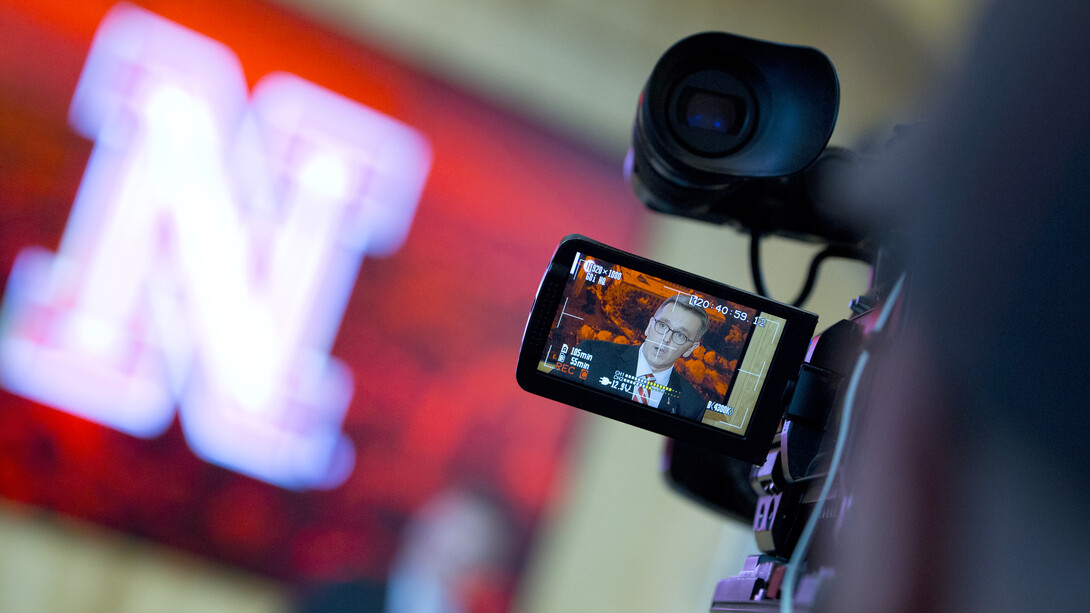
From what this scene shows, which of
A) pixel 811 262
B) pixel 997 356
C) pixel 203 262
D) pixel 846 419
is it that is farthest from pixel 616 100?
pixel 997 356

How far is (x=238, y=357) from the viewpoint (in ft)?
8.11

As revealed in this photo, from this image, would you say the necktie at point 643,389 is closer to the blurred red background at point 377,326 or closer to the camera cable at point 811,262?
the camera cable at point 811,262

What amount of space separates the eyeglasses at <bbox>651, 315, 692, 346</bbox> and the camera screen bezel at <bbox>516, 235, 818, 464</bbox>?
1.5 inches

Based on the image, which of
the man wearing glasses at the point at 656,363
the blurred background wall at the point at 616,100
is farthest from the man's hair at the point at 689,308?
the blurred background wall at the point at 616,100

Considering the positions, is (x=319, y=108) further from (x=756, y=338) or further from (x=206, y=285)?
(x=756, y=338)

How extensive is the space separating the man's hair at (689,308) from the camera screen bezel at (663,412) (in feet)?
0.05

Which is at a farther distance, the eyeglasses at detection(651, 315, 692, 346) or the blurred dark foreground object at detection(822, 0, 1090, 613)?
the eyeglasses at detection(651, 315, 692, 346)

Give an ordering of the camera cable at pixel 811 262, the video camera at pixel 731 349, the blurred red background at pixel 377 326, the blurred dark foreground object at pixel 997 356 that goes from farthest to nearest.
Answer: the blurred red background at pixel 377 326 < the camera cable at pixel 811 262 < the video camera at pixel 731 349 < the blurred dark foreground object at pixel 997 356

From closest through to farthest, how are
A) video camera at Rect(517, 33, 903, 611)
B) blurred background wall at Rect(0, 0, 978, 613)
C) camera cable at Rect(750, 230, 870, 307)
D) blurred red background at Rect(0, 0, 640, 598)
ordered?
video camera at Rect(517, 33, 903, 611), camera cable at Rect(750, 230, 870, 307), blurred red background at Rect(0, 0, 640, 598), blurred background wall at Rect(0, 0, 978, 613)

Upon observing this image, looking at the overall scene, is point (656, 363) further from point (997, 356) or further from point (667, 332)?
point (997, 356)

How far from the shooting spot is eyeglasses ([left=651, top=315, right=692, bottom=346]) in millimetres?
694

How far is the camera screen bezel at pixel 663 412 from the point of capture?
69 centimetres

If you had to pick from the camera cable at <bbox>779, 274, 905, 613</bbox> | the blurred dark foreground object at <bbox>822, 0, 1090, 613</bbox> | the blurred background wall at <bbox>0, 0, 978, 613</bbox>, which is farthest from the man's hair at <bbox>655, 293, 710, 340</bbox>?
the blurred background wall at <bbox>0, 0, 978, 613</bbox>

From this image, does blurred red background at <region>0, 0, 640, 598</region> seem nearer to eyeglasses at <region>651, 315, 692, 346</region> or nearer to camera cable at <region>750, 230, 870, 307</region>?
camera cable at <region>750, 230, 870, 307</region>
